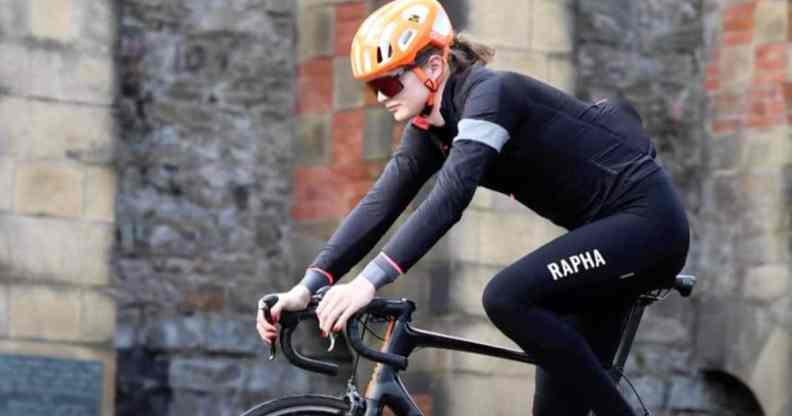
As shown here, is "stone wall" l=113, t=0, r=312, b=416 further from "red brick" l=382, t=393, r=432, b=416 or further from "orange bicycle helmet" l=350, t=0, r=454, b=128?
"orange bicycle helmet" l=350, t=0, r=454, b=128

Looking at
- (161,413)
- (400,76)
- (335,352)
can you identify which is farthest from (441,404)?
(400,76)

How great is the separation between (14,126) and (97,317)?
A: 2.73 feet

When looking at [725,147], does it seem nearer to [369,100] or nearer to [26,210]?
[369,100]

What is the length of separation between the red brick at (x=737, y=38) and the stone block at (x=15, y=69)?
11.4 ft

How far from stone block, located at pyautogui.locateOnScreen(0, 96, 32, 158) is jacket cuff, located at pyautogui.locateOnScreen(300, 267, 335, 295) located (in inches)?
115

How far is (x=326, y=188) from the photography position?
30.5 feet

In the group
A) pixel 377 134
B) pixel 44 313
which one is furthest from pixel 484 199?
pixel 44 313

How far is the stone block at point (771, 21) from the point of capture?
9.71m

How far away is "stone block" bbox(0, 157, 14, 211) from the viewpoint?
820 cm

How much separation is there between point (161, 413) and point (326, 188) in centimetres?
122

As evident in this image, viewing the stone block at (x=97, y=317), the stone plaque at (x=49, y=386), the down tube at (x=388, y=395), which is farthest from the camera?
the stone block at (x=97, y=317)

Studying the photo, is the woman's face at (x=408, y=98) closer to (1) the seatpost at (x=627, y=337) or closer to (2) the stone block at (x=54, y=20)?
(1) the seatpost at (x=627, y=337)

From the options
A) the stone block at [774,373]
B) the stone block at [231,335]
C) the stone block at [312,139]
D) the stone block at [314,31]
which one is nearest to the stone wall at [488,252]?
the stone block at [314,31]

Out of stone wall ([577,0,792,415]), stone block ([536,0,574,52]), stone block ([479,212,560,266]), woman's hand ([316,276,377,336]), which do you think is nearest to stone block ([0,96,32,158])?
stone block ([479,212,560,266])
